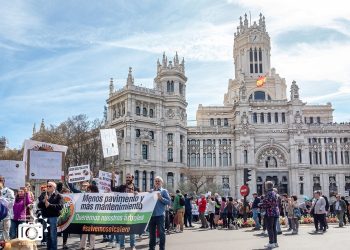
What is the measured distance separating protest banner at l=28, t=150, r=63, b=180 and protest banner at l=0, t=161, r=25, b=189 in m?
0.94

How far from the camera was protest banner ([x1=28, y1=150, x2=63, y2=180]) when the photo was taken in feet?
64.7

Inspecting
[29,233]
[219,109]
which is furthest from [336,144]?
[29,233]

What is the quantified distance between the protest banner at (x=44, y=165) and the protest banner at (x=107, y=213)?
423 centimetres

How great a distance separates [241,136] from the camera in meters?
79.7

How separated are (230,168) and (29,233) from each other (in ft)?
235

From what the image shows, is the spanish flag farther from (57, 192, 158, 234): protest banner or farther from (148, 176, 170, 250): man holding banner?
(148, 176, 170, 250): man holding banner

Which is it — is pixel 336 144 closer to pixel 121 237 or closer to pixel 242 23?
pixel 242 23

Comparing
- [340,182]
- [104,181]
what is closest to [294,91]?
[340,182]

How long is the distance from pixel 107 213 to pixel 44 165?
6.25 metres

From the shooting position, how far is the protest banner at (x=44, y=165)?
19719mm

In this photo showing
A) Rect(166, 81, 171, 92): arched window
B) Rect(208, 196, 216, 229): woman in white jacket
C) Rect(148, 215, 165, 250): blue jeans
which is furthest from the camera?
Rect(166, 81, 171, 92): arched window

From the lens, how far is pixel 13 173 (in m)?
18.7

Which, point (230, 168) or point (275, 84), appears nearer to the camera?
point (230, 168)

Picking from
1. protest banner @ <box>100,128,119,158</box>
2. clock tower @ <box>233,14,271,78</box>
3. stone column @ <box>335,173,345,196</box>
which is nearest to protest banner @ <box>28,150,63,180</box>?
protest banner @ <box>100,128,119,158</box>
